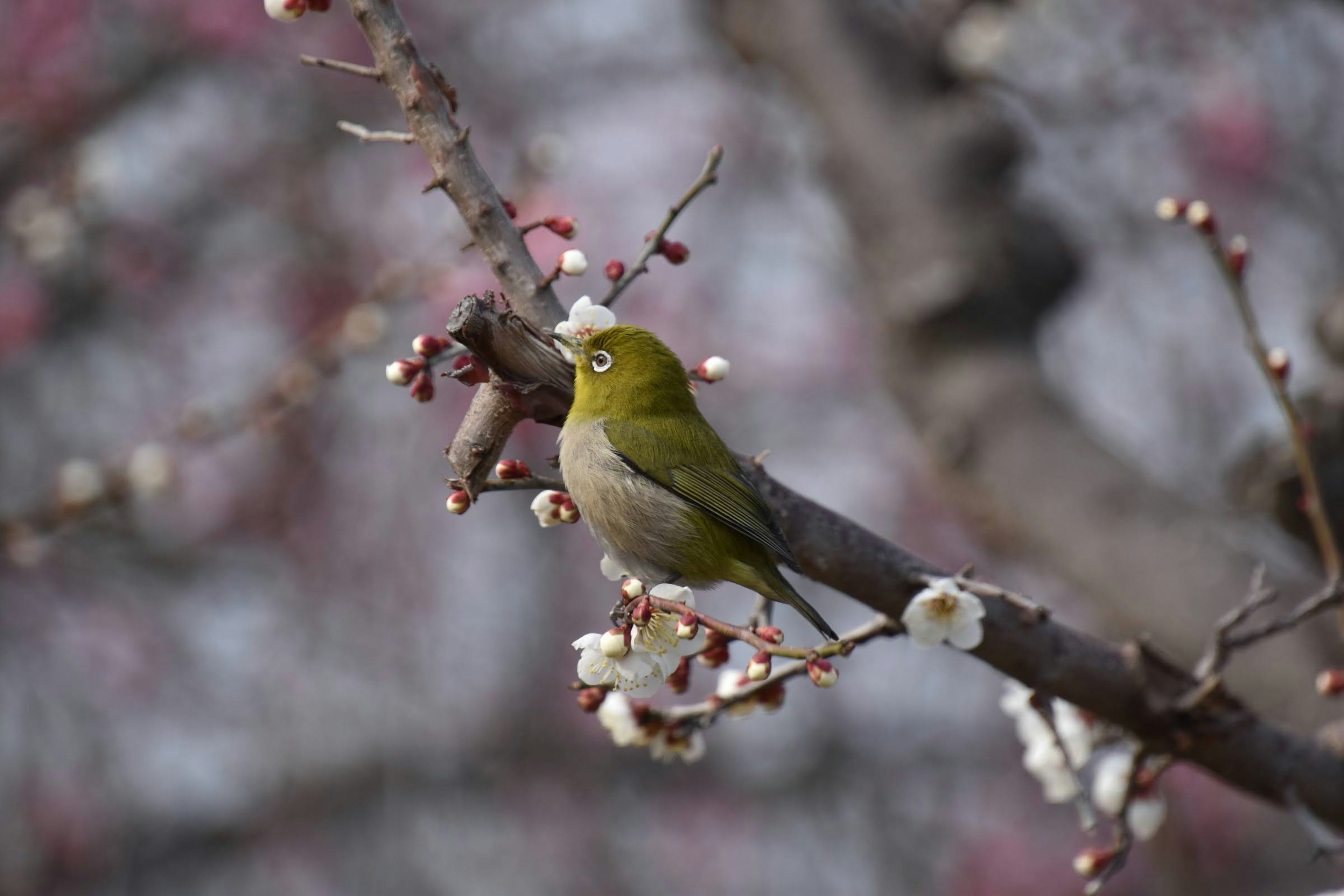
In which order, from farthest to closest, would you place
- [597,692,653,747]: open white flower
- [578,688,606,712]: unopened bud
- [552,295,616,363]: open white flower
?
[597,692,653,747]: open white flower
[578,688,606,712]: unopened bud
[552,295,616,363]: open white flower

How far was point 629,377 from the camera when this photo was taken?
2.49 m

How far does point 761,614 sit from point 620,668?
424 millimetres

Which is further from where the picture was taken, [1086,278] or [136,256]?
[136,256]

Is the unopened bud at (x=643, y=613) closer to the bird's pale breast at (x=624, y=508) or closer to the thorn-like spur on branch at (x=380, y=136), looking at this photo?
the bird's pale breast at (x=624, y=508)

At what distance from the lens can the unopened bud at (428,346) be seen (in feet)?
6.23

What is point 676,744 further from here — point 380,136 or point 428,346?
point 380,136

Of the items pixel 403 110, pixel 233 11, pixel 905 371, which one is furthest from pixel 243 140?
pixel 403 110

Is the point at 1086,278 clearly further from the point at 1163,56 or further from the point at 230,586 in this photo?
the point at 230,586

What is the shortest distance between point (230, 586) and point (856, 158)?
435 centimetres

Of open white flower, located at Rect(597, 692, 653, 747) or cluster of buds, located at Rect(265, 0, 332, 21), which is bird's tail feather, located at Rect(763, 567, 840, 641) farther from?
cluster of buds, located at Rect(265, 0, 332, 21)

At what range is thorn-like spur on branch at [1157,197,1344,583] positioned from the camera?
7.73ft

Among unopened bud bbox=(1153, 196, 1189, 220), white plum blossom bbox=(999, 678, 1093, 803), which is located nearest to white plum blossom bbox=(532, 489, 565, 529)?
white plum blossom bbox=(999, 678, 1093, 803)

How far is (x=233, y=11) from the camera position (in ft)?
23.2

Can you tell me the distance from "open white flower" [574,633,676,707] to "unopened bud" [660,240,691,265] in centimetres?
72
